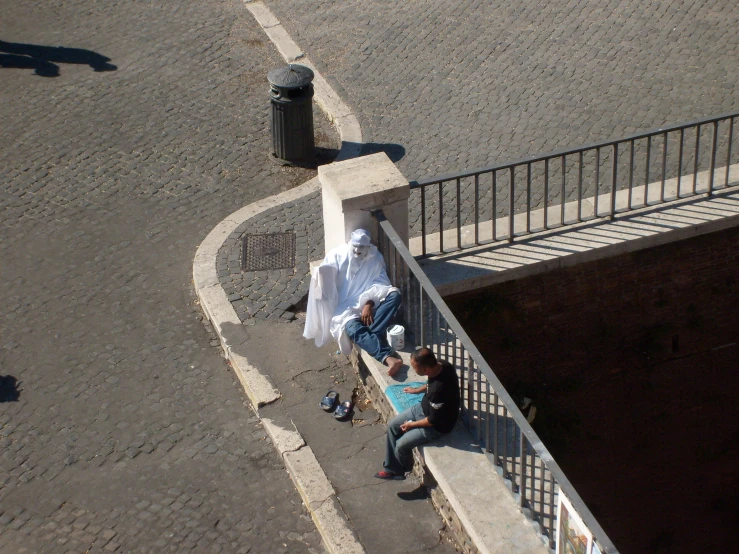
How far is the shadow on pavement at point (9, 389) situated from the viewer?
9.05 m

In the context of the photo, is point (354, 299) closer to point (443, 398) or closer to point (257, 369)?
point (257, 369)

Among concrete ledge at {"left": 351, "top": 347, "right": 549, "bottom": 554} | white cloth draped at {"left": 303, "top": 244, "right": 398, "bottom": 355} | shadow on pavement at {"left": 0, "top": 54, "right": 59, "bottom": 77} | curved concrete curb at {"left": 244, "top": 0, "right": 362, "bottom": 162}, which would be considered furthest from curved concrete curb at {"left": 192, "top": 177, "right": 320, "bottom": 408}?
shadow on pavement at {"left": 0, "top": 54, "right": 59, "bottom": 77}

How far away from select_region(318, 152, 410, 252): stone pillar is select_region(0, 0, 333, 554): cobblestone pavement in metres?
1.82

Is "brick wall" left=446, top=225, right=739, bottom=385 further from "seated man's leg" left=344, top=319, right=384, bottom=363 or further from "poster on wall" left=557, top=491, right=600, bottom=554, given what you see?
"poster on wall" left=557, top=491, right=600, bottom=554

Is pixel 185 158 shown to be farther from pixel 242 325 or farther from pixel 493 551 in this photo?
pixel 493 551

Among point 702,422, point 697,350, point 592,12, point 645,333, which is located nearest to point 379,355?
point 645,333

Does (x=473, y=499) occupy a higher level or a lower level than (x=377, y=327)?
lower

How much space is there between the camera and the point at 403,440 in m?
7.59

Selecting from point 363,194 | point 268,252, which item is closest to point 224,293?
point 268,252

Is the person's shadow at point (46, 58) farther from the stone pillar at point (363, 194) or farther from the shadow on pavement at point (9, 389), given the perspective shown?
the stone pillar at point (363, 194)

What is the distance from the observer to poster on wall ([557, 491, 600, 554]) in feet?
19.1

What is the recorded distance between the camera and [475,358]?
7.13 m

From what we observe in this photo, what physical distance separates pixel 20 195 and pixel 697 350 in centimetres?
763

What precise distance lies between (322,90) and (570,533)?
874cm
